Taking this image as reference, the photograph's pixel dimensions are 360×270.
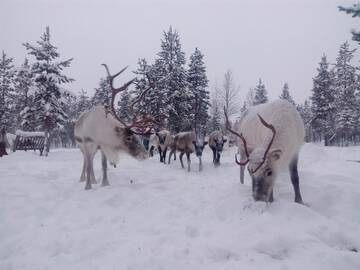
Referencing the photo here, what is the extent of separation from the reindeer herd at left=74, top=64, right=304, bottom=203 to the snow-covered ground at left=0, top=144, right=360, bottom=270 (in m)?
0.55

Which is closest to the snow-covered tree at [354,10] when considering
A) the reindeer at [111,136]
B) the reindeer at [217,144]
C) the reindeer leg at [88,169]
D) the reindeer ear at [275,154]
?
the reindeer ear at [275,154]

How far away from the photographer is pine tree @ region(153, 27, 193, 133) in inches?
1196

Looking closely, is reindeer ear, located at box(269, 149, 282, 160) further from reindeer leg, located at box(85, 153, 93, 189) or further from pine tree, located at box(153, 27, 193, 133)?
pine tree, located at box(153, 27, 193, 133)

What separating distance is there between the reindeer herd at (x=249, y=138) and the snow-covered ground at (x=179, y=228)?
1.80ft

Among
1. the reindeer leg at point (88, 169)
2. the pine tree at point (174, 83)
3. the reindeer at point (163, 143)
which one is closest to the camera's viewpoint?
the reindeer leg at point (88, 169)

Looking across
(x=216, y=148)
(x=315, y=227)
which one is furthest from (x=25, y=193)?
(x=216, y=148)

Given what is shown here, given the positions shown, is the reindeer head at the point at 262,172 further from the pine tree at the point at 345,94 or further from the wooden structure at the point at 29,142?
the pine tree at the point at 345,94

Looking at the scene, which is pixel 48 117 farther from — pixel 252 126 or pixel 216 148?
pixel 252 126

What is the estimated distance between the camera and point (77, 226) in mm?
5168

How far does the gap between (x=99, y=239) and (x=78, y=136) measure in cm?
536

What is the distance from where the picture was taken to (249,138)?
7.42m

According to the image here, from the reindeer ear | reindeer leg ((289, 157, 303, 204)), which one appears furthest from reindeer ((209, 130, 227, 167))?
the reindeer ear

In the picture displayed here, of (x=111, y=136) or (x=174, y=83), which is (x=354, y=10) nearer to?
(x=111, y=136)

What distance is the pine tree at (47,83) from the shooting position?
85.9 ft
